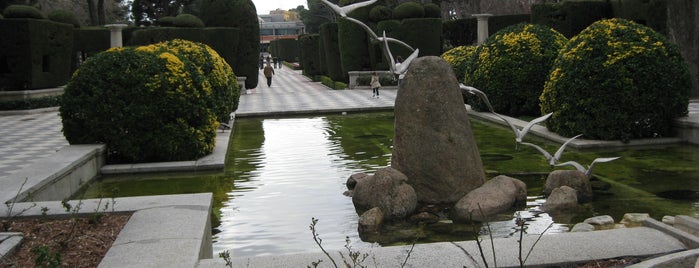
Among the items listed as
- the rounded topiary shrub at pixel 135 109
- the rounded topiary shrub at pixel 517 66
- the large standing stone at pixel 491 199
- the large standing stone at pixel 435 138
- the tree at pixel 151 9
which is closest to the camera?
the large standing stone at pixel 491 199

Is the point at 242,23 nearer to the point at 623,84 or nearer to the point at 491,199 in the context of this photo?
the point at 623,84

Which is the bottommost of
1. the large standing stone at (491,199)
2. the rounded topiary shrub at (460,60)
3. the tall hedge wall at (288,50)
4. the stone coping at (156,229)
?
the large standing stone at (491,199)

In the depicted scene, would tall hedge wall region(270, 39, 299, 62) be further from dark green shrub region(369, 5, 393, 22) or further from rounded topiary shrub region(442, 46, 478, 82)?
rounded topiary shrub region(442, 46, 478, 82)

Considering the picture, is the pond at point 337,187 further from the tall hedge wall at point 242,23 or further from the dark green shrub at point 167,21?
the tall hedge wall at point 242,23

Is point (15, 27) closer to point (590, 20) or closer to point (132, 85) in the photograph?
point (132, 85)

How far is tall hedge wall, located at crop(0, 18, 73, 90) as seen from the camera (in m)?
22.3

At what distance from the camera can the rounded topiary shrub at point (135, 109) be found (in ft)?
35.9

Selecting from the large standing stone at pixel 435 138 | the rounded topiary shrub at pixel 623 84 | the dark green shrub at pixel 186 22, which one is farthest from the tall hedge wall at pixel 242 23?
the large standing stone at pixel 435 138

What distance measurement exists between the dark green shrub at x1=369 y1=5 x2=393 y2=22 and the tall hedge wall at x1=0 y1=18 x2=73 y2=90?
13120 mm

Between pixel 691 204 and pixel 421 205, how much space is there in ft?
Answer: 9.20

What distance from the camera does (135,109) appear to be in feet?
35.8

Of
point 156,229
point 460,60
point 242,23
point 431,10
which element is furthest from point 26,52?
point 156,229

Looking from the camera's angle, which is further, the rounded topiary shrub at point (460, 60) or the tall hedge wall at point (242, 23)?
the tall hedge wall at point (242, 23)

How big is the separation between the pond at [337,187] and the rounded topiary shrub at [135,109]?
2.31 ft
